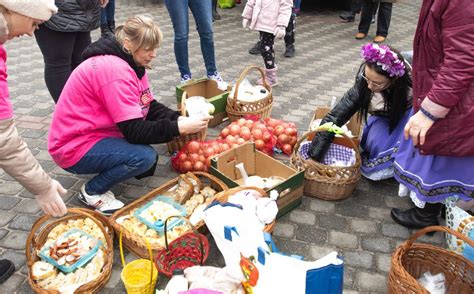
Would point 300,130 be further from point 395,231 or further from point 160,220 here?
point 160,220

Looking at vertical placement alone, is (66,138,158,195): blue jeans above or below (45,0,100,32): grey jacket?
below

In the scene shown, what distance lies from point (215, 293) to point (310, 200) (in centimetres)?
135

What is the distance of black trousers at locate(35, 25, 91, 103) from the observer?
10.6 feet

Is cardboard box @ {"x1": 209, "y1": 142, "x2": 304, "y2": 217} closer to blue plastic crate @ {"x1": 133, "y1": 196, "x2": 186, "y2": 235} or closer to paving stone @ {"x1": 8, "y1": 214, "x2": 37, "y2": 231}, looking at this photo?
blue plastic crate @ {"x1": 133, "y1": 196, "x2": 186, "y2": 235}

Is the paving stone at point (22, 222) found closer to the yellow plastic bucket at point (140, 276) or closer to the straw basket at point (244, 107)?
the yellow plastic bucket at point (140, 276)

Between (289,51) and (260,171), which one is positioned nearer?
(260,171)

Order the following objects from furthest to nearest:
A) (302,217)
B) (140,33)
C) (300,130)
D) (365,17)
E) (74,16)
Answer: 1. (365,17)
2. (300,130)
3. (74,16)
4. (302,217)
5. (140,33)

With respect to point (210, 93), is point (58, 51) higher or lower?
higher

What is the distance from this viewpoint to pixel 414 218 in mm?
2900

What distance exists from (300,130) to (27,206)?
99.9 inches

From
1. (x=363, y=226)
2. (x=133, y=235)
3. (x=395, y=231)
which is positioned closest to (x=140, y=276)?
(x=133, y=235)

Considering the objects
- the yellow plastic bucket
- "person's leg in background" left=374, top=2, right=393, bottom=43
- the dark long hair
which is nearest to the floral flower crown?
the dark long hair

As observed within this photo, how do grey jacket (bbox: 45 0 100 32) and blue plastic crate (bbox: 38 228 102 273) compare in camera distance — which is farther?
grey jacket (bbox: 45 0 100 32)

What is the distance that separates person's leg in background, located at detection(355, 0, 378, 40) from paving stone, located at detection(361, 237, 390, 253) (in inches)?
200
